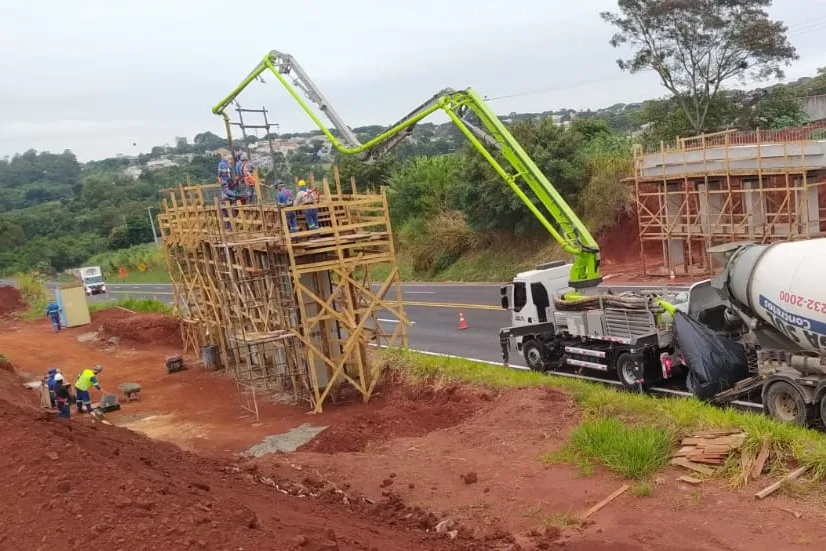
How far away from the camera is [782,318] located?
36.3 feet

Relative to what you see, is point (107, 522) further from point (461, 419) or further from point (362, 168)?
point (362, 168)

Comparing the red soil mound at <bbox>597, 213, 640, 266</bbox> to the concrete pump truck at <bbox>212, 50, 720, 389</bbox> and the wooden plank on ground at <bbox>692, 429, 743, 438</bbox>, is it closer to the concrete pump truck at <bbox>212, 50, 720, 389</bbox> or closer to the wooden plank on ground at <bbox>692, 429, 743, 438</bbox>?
the concrete pump truck at <bbox>212, 50, 720, 389</bbox>

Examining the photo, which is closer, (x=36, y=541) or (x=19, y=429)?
(x=36, y=541)

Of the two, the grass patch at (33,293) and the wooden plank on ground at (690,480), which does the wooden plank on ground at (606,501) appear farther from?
the grass patch at (33,293)

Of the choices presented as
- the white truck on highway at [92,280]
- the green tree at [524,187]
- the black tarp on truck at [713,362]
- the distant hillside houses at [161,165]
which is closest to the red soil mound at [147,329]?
the green tree at [524,187]

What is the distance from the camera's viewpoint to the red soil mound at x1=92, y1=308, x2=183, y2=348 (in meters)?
29.6

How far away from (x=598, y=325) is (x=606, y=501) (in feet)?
21.2

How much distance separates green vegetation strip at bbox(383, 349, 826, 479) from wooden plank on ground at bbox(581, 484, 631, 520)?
33 centimetres

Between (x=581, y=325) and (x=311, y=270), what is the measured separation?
5981 mm

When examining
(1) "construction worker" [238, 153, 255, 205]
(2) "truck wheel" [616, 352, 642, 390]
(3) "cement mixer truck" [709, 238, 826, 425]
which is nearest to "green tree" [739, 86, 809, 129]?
(2) "truck wheel" [616, 352, 642, 390]

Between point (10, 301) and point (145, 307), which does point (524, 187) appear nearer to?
point (145, 307)

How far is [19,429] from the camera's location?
9.25 metres

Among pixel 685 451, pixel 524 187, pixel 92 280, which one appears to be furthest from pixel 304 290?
pixel 92 280

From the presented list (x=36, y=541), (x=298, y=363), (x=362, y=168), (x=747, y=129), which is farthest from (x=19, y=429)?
(x=362, y=168)
